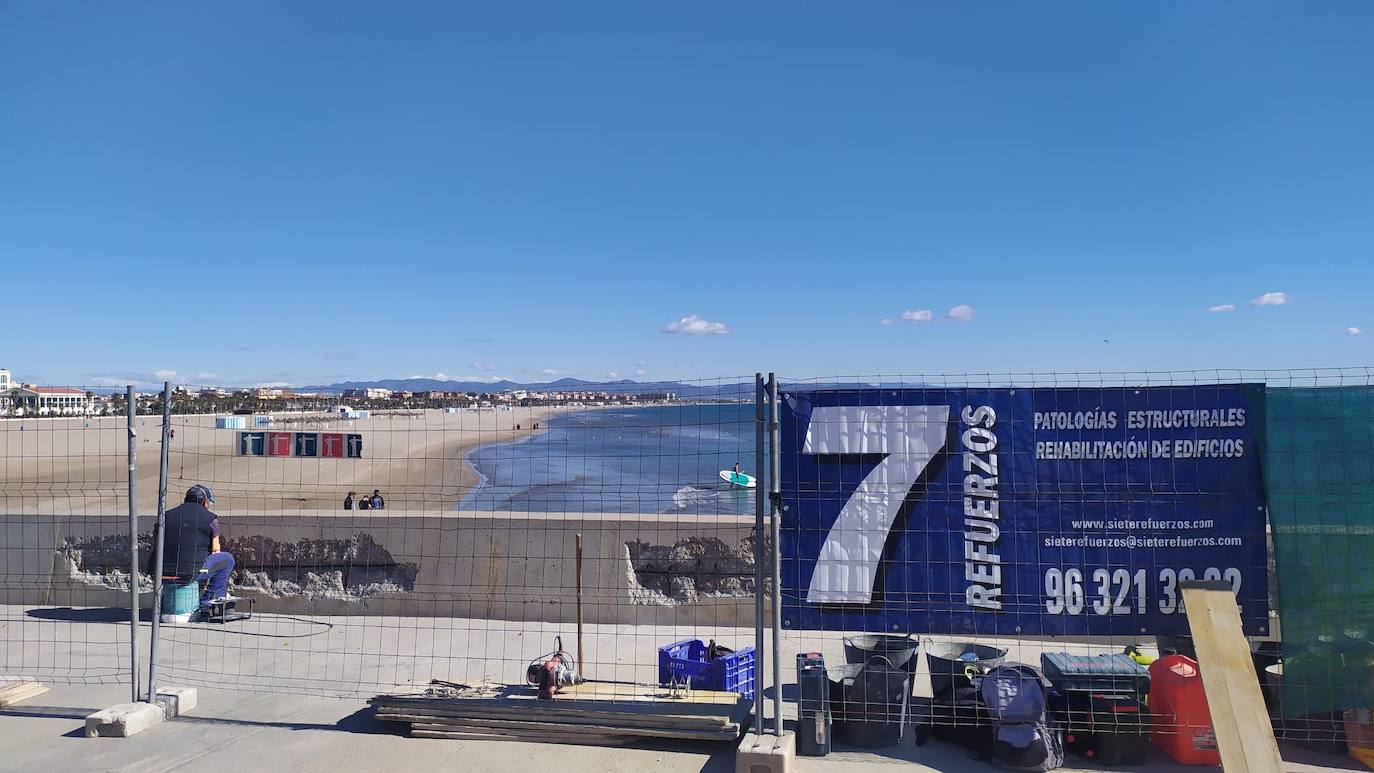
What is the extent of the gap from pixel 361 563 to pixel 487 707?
375 centimetres

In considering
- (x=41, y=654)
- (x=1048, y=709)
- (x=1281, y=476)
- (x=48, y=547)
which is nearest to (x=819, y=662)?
(x=1048, y=709)

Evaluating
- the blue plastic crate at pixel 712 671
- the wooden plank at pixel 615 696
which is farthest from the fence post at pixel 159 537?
the blue plastic crate at pixel 712 671

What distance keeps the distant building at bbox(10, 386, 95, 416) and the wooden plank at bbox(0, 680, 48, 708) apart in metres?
2.06

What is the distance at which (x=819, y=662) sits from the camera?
554cm

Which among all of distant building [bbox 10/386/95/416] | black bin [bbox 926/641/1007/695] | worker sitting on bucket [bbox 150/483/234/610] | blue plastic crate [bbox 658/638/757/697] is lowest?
blue plastic crate [bbox 658/638/757/697]

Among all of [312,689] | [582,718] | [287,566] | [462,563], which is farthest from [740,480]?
[582,718]

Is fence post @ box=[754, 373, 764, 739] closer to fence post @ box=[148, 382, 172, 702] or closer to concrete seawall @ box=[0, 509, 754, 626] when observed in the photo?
concrete seawall @ box=[0, 509, 754, 626]

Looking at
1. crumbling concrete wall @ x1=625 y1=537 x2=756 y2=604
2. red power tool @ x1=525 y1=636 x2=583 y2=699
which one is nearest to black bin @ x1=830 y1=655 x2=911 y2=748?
red power tool @ x1=525 y1=636 x2=583 y2=699

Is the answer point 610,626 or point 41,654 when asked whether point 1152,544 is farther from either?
point 41,654

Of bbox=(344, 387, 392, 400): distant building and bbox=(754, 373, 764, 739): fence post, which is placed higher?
bbox=(344, 387, 392, 400): distant building

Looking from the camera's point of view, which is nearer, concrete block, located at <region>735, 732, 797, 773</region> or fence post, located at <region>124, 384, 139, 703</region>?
concrete block, located at <region>735, 732, 797, 773</region>

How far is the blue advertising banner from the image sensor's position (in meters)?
5.23

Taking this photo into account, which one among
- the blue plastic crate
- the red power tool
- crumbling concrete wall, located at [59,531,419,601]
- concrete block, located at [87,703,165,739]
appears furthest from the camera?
crumbling concrete wall, located at [59,531,419,601]

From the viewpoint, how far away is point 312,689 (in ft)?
22.6
